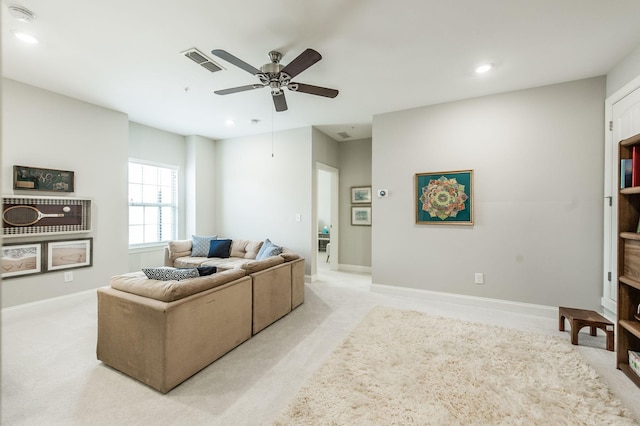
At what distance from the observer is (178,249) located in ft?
17.3

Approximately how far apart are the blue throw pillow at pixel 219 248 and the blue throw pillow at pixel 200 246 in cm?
8

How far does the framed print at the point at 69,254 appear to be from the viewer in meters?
4.00

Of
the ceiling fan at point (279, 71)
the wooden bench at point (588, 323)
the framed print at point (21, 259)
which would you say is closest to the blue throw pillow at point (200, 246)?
the framed print at point (21, 259)

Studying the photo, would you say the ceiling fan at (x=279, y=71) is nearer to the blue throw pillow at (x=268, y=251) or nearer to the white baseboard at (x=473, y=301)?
the blue throw pillow at (x=268, y=251)

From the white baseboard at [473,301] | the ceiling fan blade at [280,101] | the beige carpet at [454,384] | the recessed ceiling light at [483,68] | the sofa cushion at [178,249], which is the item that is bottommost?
the beige carpet at [454,384]

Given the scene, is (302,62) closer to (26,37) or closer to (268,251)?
(26,37)

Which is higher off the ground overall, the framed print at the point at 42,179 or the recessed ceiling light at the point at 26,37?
the recessed ceiling light at the point at 26,37

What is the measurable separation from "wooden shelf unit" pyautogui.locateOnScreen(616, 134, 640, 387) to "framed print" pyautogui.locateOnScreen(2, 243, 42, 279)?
6.06 metres

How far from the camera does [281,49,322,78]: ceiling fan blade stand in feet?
8.41

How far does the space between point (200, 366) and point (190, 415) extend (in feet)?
1.49

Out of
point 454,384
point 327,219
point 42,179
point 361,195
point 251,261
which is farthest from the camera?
point 327,219

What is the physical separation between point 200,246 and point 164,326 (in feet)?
10.6

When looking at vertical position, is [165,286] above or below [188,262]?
above

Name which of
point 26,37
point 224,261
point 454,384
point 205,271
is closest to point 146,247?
point 224,261
